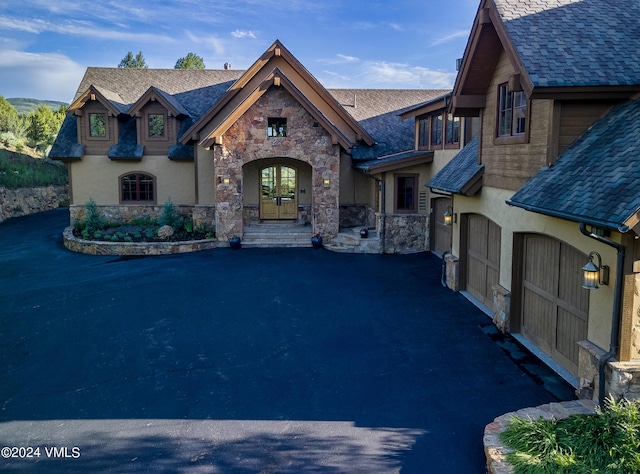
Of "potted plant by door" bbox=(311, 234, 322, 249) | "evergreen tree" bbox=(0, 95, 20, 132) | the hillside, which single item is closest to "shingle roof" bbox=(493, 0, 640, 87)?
"potted plant by door" bbox=(311, 234, 322, 249)

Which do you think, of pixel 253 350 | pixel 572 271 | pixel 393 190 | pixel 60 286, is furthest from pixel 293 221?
pixel 572 271

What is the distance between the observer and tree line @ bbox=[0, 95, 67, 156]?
35.8 meters

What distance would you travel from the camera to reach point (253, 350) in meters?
9.46

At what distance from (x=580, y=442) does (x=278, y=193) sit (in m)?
17.8

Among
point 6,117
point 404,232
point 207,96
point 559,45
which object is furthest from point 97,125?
point 6,117

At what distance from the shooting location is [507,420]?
635 centimetres

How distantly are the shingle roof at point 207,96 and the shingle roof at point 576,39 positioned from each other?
12498mm

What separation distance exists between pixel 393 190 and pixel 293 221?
5671 millimetres

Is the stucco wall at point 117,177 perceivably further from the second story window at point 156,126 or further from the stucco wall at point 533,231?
the stucco wall at point 533,231

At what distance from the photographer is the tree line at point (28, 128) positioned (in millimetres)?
35750

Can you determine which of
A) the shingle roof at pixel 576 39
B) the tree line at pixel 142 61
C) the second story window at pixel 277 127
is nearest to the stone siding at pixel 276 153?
the second story window at pixel 277 127

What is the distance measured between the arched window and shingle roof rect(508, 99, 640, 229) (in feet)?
58.7

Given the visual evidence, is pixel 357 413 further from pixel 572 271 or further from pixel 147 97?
pixel 147 97

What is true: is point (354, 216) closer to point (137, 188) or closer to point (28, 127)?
point (137, 188)
